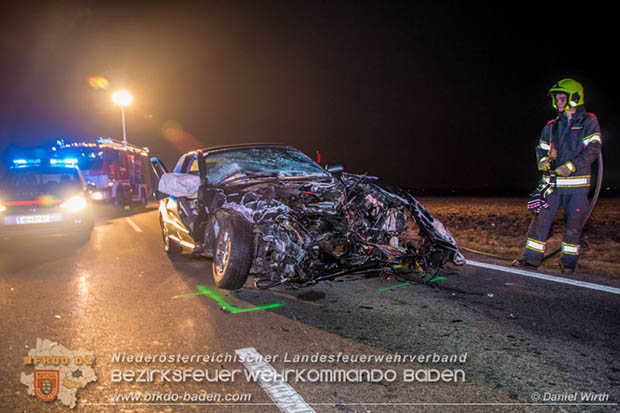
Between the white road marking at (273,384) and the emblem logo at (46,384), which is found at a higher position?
the white road marking at (273,384)

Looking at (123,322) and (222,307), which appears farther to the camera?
(222,307)

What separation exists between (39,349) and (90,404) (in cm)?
106

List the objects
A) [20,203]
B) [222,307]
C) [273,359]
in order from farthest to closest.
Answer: [20,203] → [222,307] → [273,359]

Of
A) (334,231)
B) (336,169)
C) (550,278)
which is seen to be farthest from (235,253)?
(550,278)

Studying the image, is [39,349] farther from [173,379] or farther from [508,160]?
[508,160]

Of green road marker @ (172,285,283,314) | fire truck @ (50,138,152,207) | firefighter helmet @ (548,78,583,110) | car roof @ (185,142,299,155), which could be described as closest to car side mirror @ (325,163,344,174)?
car roof @ (185,142,299,155)

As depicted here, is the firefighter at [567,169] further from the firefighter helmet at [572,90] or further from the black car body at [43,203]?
the black car body at [43,203]

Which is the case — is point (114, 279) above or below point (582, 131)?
below

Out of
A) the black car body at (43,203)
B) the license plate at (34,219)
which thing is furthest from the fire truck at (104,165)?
the license plate at (34,219)

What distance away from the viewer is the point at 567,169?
4777 mm

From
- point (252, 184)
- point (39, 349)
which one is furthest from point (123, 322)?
point (252, 184)

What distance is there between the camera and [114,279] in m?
4.93

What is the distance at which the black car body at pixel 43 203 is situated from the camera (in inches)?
301

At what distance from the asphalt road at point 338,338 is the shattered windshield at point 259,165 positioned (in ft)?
4.53
